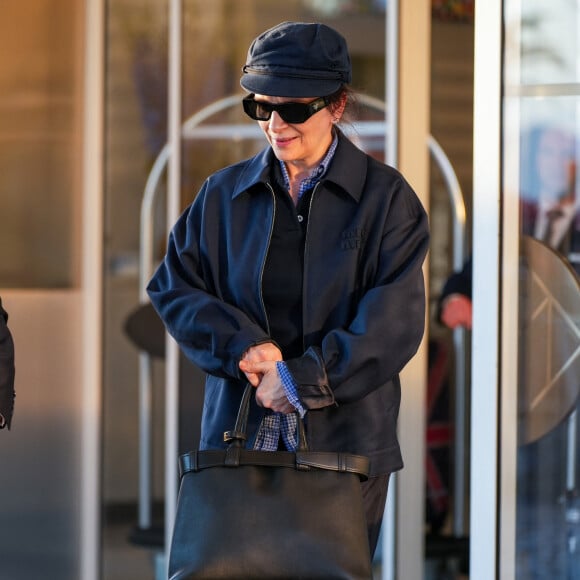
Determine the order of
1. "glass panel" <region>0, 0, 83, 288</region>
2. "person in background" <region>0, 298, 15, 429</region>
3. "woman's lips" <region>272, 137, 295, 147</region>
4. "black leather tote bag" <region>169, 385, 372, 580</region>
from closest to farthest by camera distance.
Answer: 1. "black leather tote bag" <region>169, 385, 372, 580</region>
2. "woman's lips" <region>272, 137, 295, 147</region>
3. "person in background" <region>0, 298, 15, 429</region>
4. "glass panel" <region>0, 0, 83, 288</region>

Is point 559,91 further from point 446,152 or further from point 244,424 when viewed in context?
point 446,152

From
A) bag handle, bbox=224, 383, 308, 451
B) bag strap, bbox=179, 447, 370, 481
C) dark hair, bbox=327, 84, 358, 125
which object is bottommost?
bag strap, bbox=179, 447, 370, 481

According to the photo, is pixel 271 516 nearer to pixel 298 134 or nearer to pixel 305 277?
pixel 305 277

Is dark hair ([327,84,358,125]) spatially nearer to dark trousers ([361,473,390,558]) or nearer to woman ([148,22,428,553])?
woman ([148,22,428,553])

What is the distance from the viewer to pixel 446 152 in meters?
6.02

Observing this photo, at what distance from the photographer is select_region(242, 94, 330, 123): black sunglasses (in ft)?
8.56

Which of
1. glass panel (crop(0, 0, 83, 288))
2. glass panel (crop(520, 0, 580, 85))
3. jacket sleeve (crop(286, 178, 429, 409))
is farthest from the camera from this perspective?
glass panel (crop(0, 0, 83, 288))

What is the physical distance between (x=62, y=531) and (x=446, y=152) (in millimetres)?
2410

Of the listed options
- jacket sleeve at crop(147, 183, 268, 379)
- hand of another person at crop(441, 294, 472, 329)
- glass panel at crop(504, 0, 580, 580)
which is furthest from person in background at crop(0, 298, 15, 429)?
hand of another person at crop(441, 294, 472, 329)

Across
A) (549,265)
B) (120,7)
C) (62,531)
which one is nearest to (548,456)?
(549,265)

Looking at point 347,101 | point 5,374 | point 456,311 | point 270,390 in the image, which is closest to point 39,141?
point 456,311

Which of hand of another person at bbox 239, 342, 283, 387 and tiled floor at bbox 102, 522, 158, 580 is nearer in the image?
hand of another person at bbox 239, 342, 283, 387

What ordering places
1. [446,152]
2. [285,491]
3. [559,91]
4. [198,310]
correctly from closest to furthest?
1. [285,491]
2. [198,310]
3. [559,91]
4. [446,152]

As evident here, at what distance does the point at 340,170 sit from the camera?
272 cm
